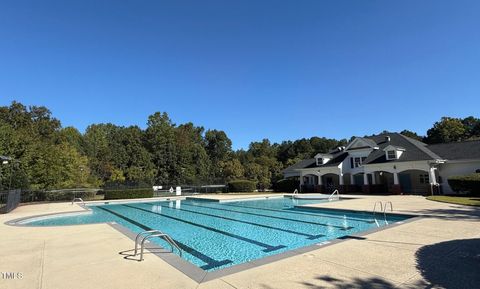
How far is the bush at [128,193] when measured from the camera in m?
27.7

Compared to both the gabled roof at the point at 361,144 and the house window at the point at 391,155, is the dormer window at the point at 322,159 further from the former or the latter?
the house window at the point at 391,155

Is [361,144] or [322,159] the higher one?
[361,144]

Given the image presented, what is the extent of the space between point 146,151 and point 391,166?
38872 millimetres

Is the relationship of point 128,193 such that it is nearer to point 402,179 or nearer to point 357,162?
Result: point 357,162

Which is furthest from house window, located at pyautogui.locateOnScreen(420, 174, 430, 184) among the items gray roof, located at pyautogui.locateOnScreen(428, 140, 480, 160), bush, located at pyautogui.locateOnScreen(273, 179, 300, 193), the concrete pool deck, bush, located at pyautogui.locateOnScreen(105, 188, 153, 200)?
bush, located at pyautogui.locateOnScreen(105, 188, 153, 200)

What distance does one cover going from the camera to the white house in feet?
79.4

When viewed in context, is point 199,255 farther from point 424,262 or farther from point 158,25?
point 158,25

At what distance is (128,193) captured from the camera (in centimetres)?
2823

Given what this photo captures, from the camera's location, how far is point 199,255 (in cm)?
802

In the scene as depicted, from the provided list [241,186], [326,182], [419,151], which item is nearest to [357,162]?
[326,182]

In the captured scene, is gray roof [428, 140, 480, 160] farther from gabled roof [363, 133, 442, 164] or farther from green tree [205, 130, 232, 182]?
green tree [205, 130, 232, 182]

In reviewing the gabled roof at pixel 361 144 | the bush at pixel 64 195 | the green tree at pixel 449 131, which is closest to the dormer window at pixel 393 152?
the gabled roof at pixel 361 144

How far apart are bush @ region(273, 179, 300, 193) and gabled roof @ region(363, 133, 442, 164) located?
853 centimetres

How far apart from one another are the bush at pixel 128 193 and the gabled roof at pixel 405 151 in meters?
22.3
